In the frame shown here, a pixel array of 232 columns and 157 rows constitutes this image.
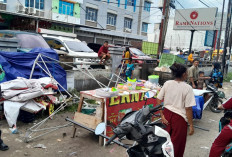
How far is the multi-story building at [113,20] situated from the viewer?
2634 centimetres

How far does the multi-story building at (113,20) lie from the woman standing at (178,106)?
2095 cm

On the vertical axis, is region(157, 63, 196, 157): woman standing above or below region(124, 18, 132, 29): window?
below

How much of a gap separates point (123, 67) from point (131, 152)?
7.13 m

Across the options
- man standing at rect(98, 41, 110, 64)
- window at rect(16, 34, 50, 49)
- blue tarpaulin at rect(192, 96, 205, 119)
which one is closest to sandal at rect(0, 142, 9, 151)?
blue tarpaulin at rect(192, 96, 205, 119)

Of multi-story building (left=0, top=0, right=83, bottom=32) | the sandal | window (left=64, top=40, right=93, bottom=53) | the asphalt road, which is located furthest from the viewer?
multi-story building (left=0, top=0, right=83, bottom=32)

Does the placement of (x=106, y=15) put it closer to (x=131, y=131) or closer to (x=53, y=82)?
(x=53, y=82)

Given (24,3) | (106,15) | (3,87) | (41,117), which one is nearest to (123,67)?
(41,117)

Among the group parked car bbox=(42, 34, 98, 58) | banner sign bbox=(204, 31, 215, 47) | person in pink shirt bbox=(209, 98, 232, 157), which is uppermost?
banner sign bbox=(204, 31, 215, 47)

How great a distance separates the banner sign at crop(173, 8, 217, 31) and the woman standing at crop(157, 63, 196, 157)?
68.7 ft

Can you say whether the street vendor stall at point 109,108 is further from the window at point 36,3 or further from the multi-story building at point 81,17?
the window at point 36,3

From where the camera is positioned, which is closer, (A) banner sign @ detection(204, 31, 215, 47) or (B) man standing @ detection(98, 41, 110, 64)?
(B) man standing @ detection(98, 41, 110, 64)

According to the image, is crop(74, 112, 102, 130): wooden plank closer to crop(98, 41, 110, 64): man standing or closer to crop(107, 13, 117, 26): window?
crop(98, 41, 110, 64): man standing

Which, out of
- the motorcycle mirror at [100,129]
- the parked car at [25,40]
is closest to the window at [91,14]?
the parked car at [25,40]

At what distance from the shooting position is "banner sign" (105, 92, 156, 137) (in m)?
4.46
